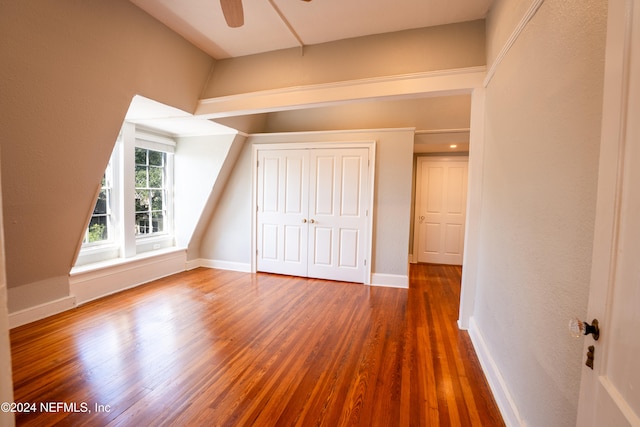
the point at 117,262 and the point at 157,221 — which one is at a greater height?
the point at 157,221

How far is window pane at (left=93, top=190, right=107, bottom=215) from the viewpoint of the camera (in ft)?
11.5

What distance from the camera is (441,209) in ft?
17.2

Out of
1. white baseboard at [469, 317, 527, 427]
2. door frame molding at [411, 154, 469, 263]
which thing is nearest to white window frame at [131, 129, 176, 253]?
white baseboard at [469, 317, 527, 427]

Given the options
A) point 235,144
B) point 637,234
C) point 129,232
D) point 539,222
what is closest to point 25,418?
point 129,232

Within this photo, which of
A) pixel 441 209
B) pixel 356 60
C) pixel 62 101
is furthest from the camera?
pixel 441 209

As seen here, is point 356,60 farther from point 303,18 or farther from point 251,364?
point 251,364

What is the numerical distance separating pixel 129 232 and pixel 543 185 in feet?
14.6

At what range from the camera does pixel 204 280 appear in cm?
409

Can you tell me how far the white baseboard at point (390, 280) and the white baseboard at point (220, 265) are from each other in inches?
82.3

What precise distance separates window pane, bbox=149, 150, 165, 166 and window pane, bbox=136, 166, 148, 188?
0.17 metres

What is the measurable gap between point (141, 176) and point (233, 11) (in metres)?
3.34

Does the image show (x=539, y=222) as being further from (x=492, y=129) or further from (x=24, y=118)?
(x=24, y=118)

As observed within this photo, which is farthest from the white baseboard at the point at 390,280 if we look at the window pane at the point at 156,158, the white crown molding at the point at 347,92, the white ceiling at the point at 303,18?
the window pane at the point at 156,158

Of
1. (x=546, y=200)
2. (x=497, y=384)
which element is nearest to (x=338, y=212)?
(x=497, y=384)
